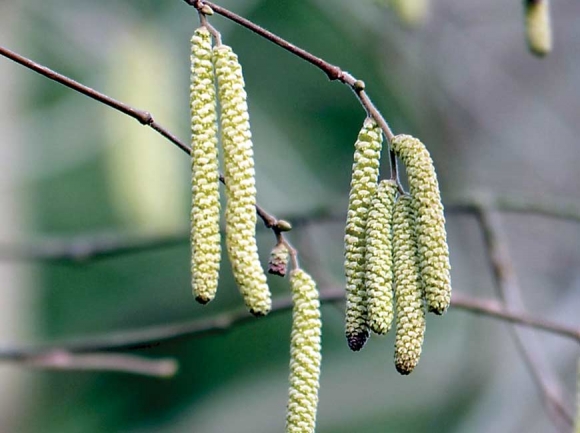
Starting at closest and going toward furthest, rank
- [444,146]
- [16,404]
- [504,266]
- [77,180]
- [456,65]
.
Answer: [504,266]
[444,146]
[456,65]
[16,404]
[77,180]

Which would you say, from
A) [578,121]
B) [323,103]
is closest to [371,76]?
[323,103]

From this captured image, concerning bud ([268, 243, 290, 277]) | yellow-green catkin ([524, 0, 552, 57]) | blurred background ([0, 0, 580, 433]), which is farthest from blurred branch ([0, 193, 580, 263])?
blurred background ([0, 0, 580, 433])

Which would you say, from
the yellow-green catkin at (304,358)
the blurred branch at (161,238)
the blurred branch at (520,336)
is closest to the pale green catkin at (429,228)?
the yellow-green catkin at (304,358)

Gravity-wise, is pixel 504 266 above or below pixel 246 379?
below

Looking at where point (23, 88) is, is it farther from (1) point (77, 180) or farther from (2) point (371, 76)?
(2) point (371, 76)

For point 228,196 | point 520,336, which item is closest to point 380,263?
point 228,196

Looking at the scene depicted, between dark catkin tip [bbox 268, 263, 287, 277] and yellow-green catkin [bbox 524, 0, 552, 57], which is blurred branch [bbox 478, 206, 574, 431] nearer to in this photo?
yellow-green catkin [bbox 524, 0, 552, 57]
